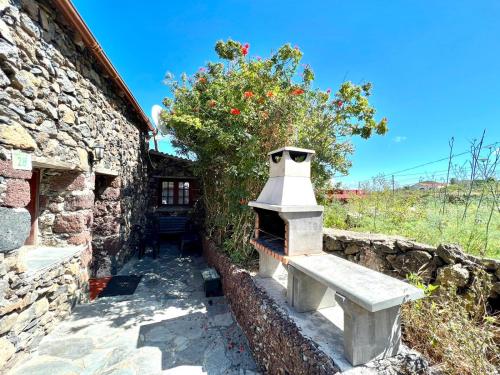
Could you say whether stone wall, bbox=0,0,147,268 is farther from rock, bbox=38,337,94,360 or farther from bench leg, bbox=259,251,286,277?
bench leg, bbox=259,251,286,277

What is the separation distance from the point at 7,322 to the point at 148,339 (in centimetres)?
157

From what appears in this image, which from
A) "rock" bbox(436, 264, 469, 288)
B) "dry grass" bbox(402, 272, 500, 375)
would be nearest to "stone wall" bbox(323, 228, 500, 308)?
"rock" bbox(436, 264, 469, 288)

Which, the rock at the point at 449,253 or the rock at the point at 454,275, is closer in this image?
the rock at the point at 454,275

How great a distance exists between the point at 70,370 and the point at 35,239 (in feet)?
7.35

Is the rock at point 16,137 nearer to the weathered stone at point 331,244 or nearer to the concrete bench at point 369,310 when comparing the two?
the concrete bench at point 369,310

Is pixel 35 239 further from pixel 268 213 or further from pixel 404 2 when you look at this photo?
pixel 404 2

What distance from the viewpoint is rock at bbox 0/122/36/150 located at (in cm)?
223

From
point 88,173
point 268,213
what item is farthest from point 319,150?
point 88,173

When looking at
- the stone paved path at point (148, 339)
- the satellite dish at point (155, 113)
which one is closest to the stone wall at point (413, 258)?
the stone paved path at point (148, 339)

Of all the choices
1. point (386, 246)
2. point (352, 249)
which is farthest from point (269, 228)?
point (386, 246)

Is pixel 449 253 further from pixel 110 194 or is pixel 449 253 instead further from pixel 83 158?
pixel 110 194

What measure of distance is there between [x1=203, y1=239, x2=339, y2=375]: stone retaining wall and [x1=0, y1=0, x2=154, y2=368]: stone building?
274 centimetres

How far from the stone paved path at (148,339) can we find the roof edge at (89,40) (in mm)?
4501

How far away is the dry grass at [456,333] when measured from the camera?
169cm
